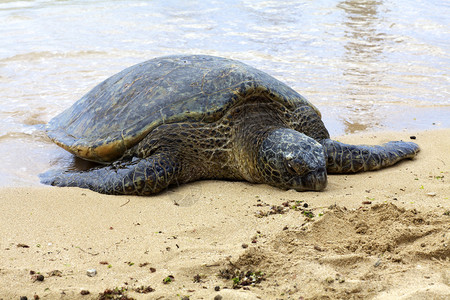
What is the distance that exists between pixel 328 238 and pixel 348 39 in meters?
10.1

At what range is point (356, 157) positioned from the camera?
465cm

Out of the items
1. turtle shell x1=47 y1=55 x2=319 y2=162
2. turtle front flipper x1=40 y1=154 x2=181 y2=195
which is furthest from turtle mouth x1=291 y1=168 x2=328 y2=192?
turtle front flipper x1=40 y1=154 x2=181 y2=195

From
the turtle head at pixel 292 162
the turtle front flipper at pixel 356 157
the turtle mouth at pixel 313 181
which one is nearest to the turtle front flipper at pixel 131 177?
the turtle head at pixel 292 162

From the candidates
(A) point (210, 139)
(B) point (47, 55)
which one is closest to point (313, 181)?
(A) point (210, 139)

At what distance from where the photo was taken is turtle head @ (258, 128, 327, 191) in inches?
161

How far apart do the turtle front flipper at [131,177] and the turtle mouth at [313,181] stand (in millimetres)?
1163

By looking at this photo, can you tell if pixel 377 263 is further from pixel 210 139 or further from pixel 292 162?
pixel 210 139

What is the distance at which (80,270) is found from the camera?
8.61 ft

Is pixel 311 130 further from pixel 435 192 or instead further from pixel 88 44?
pixel 88 44

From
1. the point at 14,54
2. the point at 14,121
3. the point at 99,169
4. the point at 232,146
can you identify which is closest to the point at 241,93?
the point at 232,146

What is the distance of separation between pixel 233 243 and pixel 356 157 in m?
2.15

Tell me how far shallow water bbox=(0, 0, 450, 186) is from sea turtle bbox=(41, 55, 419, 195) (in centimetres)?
93

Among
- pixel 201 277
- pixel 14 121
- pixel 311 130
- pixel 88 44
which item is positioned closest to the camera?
pixel 201 277

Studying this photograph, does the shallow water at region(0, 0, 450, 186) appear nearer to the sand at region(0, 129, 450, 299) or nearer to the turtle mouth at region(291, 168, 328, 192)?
the sand at region(0, 129, 450, 299)
